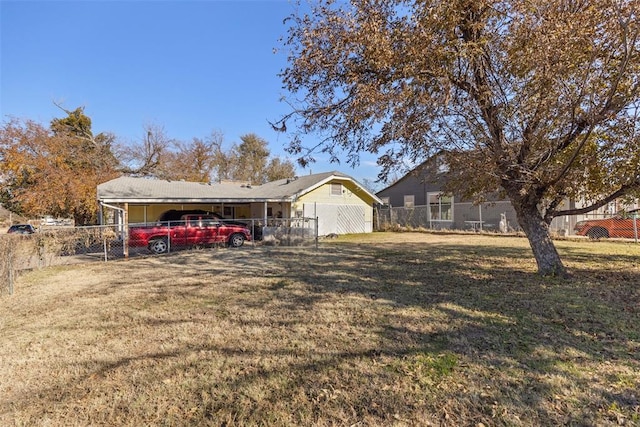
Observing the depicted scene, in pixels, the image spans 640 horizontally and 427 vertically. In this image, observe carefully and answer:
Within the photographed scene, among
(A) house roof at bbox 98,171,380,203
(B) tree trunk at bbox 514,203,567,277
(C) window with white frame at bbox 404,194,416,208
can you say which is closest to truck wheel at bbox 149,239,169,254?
(A) house roof at bbox 98,171,380,203

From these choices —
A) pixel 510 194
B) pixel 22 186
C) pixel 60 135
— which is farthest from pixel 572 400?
pixel 60 135

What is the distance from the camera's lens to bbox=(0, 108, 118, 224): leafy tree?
890 inches

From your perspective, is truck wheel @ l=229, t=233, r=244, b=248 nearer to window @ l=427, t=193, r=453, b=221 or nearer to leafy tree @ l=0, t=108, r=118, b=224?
window @ l=427, t=193, r=453, b=221

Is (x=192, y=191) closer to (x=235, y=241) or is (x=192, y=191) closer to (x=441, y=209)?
(x=235, y=241)

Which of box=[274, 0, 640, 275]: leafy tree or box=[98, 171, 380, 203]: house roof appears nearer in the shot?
box=[274, 0, 640, 275]: leafy tree

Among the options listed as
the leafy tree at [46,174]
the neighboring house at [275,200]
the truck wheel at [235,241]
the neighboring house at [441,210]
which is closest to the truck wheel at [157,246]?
the truck wheel at [235,241]

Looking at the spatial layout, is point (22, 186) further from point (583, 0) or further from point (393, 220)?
point (583, 0)

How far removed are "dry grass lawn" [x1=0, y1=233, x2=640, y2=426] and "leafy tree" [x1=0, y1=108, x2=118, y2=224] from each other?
19810mm

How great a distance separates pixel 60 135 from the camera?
25.7m

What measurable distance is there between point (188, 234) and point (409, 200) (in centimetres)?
1804

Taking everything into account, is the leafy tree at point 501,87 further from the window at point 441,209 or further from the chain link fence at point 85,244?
the window at point 441,209

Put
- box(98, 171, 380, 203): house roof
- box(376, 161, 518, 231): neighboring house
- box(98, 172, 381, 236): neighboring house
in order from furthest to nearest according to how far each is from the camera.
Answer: box(376, 161, 518, 231): neighboring house < box(98, 172, 381, 236): neighboring house < box(98, 171, 380, 203): house roof

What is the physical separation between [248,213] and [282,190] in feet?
10.3

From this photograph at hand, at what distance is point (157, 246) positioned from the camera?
12.5 metres
